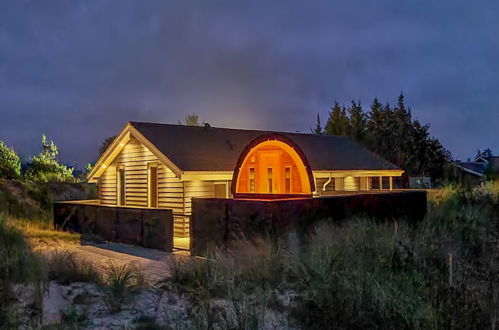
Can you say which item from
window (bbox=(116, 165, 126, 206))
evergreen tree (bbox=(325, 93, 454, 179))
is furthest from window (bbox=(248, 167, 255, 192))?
evergreen tree (bbox=(325, 93, 454, 179))

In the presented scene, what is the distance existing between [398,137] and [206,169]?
2430cm

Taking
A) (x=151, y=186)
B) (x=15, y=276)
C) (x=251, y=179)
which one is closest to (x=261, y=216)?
(x=15, y=276)

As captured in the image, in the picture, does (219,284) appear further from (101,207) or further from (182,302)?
(101,207)

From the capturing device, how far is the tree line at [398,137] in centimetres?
3531

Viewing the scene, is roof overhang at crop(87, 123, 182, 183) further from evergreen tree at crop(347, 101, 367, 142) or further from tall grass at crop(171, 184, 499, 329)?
evergreen tree at crop(347, 101, 367, 142)

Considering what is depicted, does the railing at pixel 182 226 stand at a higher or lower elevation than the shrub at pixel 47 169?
lower

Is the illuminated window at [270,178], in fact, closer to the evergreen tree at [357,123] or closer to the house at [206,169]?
the house at [206,169]

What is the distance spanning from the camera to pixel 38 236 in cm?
1477

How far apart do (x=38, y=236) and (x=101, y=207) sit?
82.3 inches

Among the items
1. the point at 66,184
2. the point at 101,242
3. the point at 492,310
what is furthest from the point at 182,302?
the point at 66,184

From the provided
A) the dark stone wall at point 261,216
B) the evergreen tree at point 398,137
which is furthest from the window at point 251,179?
the evergreen tree at point 398,137

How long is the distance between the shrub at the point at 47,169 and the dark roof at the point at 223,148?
1334 centimetres

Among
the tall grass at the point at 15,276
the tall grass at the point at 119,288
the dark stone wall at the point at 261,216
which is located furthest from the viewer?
the dark stone wall at the point at 261,216

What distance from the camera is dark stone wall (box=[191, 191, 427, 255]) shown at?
36.0 feet
